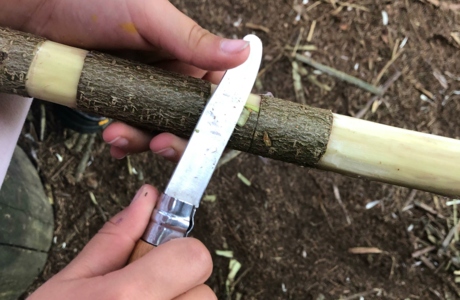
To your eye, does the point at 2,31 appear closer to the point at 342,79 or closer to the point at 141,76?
the point at 141,76

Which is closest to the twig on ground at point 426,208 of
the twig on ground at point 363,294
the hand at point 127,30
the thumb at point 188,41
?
the twig on ground at point 363,294

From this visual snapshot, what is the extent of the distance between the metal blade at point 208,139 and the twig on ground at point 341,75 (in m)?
1.45

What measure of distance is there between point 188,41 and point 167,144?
34cm

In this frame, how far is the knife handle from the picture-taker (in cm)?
110

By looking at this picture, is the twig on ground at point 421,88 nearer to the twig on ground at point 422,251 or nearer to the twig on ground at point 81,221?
the twig on ground at point 422,251

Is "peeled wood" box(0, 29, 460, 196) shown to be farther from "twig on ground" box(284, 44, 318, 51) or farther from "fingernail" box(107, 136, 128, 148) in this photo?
"twig on ground" box(284, 44, 318, 51)

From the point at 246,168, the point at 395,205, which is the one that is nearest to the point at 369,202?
the point at 395,205

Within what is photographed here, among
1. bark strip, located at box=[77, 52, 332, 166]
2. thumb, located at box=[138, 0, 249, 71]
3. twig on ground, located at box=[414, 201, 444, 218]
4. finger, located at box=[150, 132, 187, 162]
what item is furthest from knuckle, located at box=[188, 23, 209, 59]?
twig on ground, located at box=[414, 201, 444, 218]

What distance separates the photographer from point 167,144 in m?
1.36

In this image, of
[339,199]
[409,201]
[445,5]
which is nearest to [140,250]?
[339,199]

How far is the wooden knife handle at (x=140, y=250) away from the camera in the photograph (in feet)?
3.59

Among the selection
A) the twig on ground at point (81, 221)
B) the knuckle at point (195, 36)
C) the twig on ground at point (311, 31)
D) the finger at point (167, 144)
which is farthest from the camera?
the twig on ground at point (311, 31)

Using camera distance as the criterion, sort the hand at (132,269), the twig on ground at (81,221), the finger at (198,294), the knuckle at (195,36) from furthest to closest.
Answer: the twig on ground at (81,221)
the knuckle at (195,36)
the finger at (198,294)
the hand at (132,269)

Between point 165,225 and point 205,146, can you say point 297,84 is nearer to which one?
point 205,146
